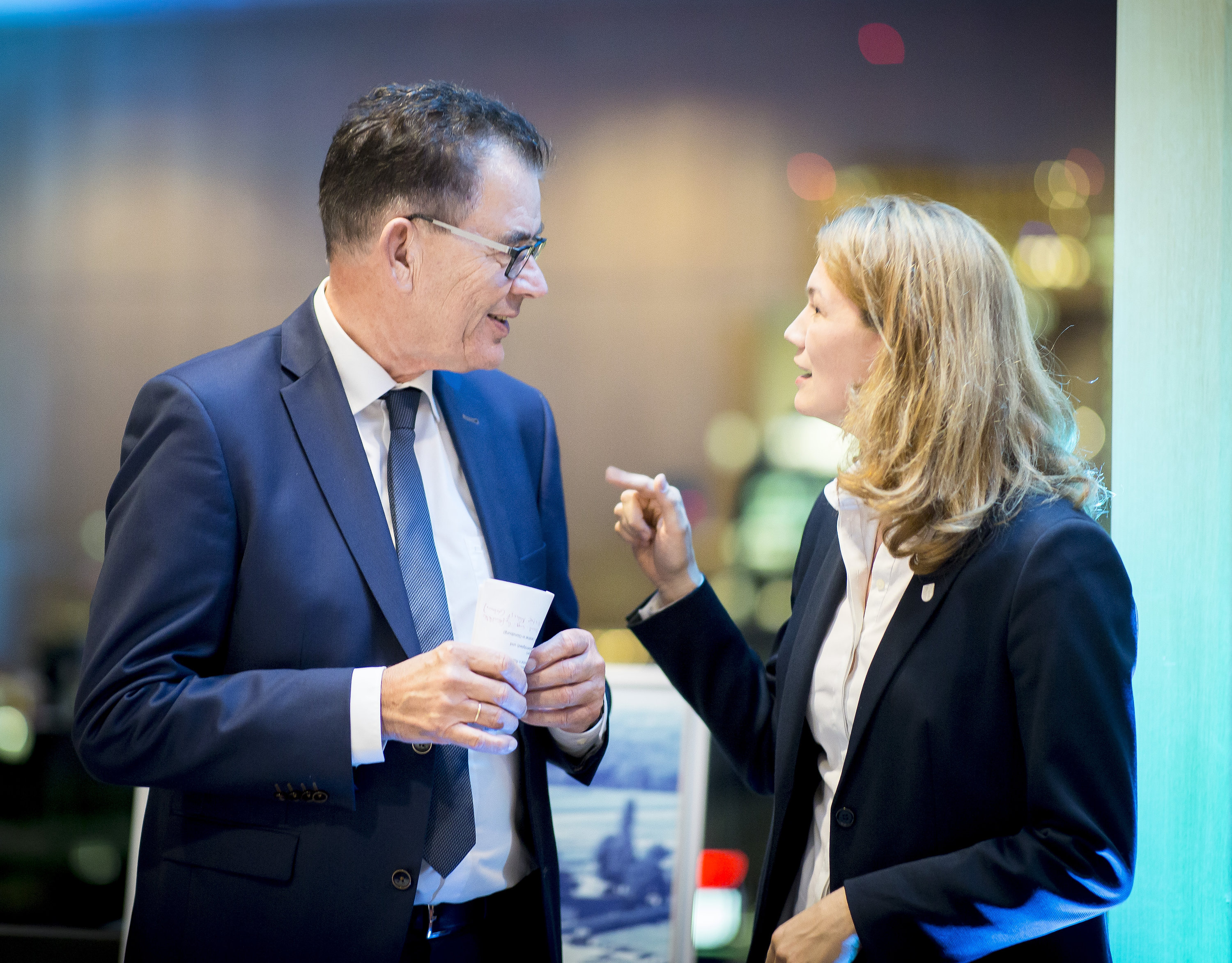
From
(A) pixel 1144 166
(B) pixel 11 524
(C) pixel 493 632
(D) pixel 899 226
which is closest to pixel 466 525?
(C) pixel 493 632

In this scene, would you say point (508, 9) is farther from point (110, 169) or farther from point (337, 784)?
point (337, 784)

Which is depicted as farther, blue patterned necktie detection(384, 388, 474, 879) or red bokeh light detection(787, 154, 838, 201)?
red bokeh light detection(787, 154, 838, 201)

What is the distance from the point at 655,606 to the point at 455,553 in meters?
0.45

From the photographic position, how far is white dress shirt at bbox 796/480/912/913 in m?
1.57

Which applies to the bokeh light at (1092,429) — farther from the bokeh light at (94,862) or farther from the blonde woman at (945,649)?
the bokeh light at (94,862)

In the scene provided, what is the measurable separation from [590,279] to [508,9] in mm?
874

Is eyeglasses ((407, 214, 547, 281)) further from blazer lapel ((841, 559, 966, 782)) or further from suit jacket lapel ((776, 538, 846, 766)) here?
blazer lapel ((841, 559, 966, 782))

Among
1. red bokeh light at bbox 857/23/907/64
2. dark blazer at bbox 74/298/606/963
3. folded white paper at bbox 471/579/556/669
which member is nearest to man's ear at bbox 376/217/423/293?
dark blazer at bbox 74/298/606/963

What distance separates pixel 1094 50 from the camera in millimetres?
2748

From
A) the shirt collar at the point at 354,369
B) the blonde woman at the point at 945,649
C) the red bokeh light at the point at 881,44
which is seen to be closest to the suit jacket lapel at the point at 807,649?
the blonde woman at the point at 945,649

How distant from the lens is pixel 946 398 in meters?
1.50

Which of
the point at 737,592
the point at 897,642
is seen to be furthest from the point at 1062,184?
the point at 897,642

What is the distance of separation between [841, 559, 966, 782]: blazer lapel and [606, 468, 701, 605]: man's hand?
0.47 metres

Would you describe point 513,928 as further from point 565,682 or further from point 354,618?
point 354,618
